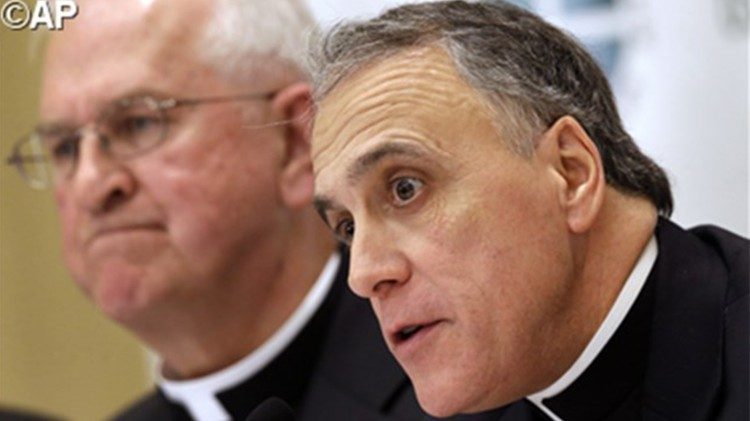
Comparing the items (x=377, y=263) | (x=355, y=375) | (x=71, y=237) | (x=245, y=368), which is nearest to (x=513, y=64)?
(x=377, y=263)

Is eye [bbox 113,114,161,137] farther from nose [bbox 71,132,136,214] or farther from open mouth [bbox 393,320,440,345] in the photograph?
open mouth [bbox 393,320,440,345]

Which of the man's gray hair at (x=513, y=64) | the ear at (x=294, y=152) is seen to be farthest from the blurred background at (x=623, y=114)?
the man's gray hair at (x=513, y=64)

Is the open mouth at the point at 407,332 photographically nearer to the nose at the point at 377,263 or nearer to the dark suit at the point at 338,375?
the nose at the point at 377,263

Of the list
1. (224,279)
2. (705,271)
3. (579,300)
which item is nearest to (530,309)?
(579,300)

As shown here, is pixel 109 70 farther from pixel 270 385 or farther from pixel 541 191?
pixel 541 191

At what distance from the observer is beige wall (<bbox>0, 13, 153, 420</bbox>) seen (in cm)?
160

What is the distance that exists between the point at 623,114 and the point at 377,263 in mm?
500

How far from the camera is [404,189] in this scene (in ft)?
3.87

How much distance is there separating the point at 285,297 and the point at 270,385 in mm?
135

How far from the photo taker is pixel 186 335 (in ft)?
5.16

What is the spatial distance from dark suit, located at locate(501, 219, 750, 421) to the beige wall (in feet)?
2.01

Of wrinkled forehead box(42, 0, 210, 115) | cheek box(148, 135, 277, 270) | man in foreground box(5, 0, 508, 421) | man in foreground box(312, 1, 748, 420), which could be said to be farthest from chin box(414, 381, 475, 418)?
wrinkled forehead box(42, 0, 210, 115)

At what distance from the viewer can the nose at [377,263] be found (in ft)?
3.81

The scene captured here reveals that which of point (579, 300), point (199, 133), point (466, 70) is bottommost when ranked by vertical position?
point (199, 133)
